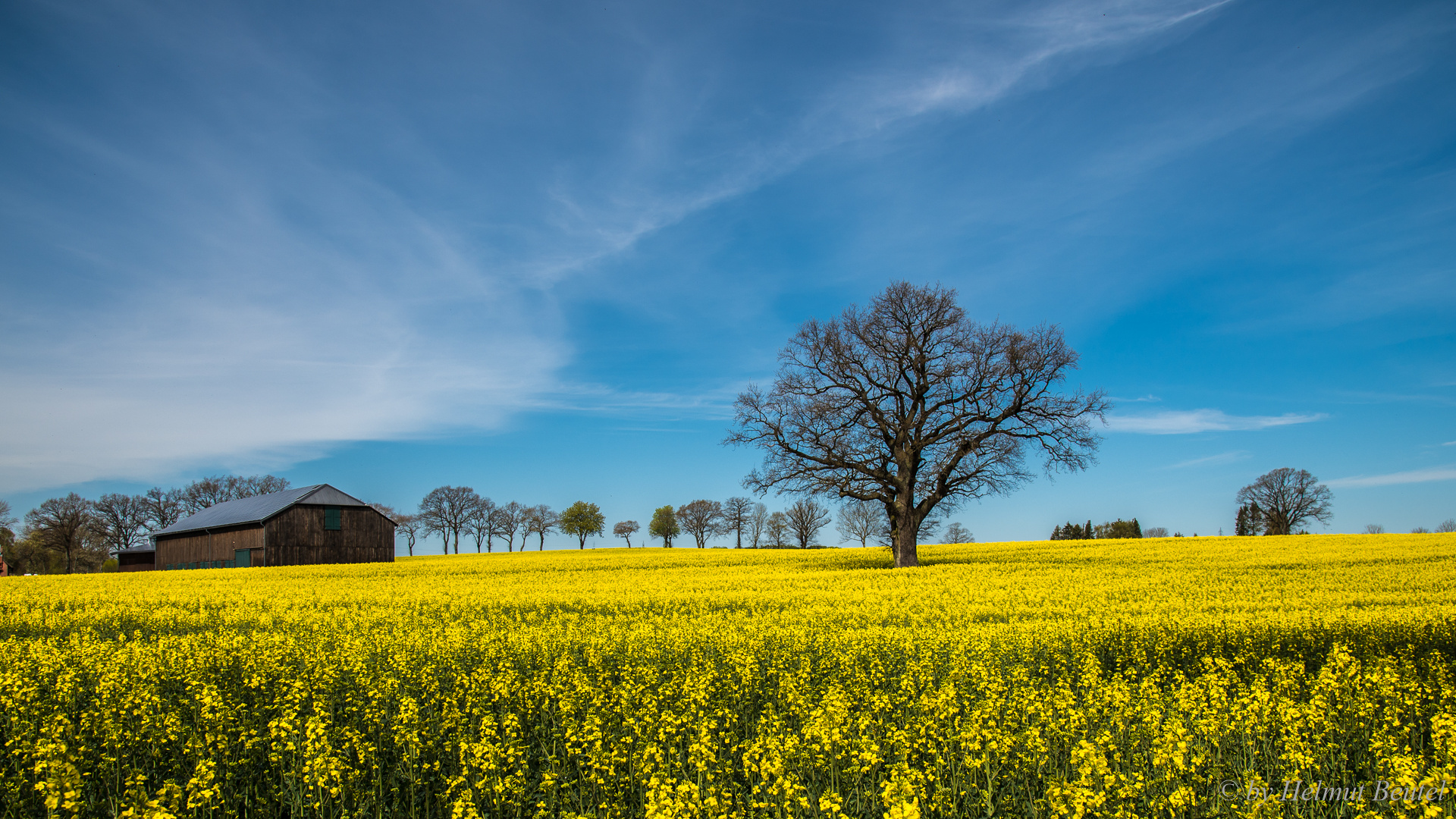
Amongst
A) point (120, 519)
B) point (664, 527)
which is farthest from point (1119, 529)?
point (120, 519)

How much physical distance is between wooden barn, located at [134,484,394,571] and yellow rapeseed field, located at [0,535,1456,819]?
126 feet

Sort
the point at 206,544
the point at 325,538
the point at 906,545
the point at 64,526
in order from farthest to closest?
the point at 64,526, the point at 206,544, the point at 325,538, the point at 906,545

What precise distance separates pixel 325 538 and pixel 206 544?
37.1ft

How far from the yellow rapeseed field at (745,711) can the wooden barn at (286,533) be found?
1511 inches

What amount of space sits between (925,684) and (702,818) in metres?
4.15

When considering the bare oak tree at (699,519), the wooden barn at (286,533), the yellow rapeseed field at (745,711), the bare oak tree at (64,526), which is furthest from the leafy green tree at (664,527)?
the yellow rapeseed field at (745,711)

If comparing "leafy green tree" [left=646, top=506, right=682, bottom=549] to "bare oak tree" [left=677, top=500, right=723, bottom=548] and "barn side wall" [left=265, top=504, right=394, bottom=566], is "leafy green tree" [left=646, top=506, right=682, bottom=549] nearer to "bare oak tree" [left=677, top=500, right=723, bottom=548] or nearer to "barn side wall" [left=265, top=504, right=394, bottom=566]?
"bare oak tree" [left=677, top=500, right=723, bottom=548]

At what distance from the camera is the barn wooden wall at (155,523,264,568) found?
49938 mm

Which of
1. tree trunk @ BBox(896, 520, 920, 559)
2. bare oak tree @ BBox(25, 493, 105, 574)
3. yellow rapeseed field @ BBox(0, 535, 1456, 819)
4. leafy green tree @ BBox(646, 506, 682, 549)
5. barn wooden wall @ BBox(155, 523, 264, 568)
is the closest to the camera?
yellow rapeseed field @ BBox(0, 535, 1456, 819)

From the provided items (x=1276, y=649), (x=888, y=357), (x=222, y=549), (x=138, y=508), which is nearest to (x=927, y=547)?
(x=888, y=357)

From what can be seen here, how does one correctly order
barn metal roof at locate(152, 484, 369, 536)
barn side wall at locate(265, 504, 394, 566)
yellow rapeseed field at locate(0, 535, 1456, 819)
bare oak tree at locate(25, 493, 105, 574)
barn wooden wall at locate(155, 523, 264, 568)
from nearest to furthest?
yellow rapeseed field at locate(0, 535, 1456, 819), barn side wall at locate(265, 504, 394, 566), barn wooden wall at locate(155, 523, 264, 568), barn metal roof at locate(152, 484, 369, 536), bare oak tree at locate(25, 493, 105, 574)

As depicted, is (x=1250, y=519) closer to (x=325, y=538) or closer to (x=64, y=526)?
(x=325, y=538)

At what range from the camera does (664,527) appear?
9412 cm

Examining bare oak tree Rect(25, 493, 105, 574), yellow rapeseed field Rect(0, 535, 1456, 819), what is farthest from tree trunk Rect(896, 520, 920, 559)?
bare oak tree Rect(25, 493, 105, 574)
